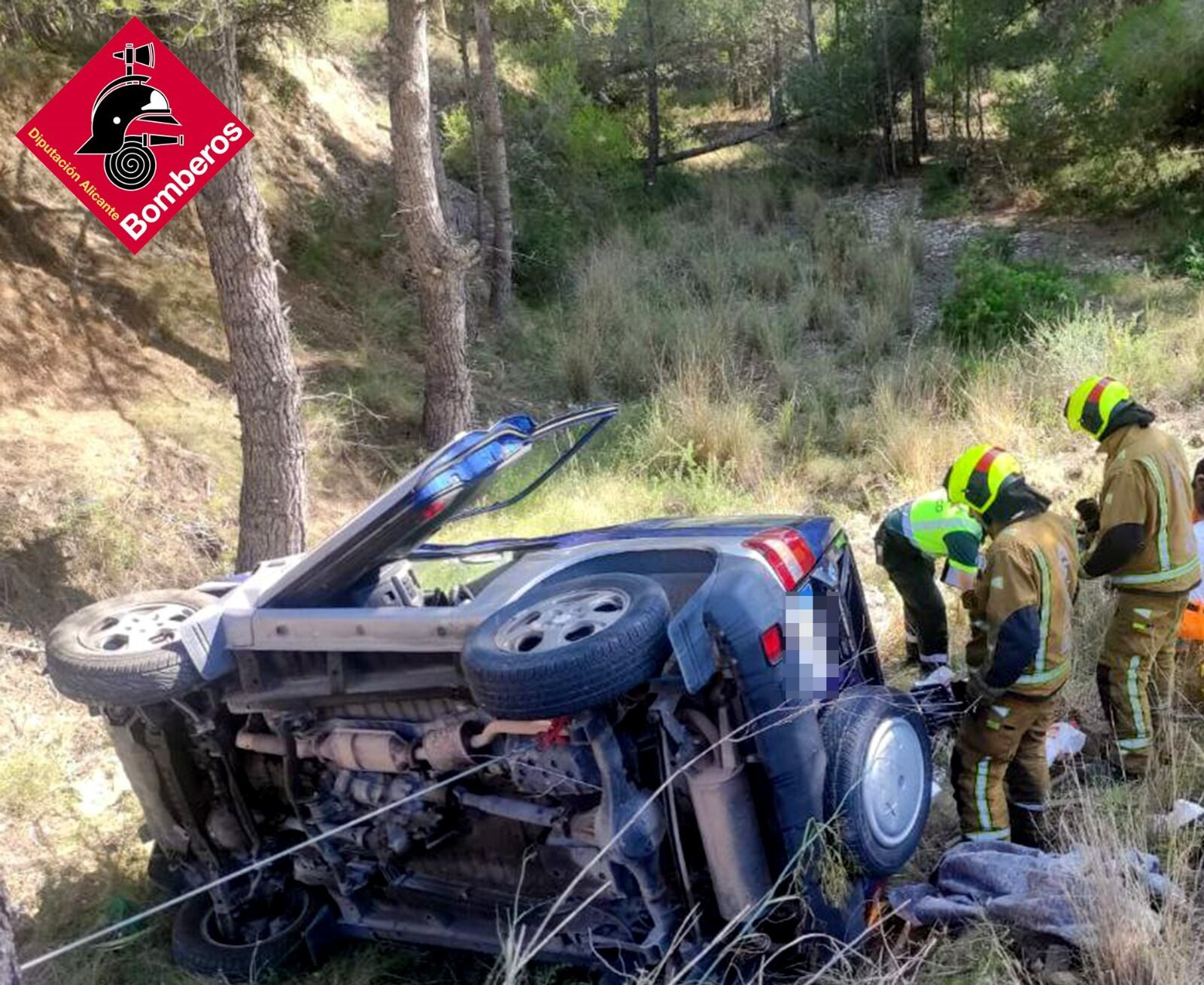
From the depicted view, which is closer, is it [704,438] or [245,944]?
[245,944]

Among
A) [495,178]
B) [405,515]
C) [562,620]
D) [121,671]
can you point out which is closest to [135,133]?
[121,671]

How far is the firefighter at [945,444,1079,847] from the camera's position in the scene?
3383 mm

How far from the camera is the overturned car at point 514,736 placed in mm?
2570

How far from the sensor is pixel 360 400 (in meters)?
9.32

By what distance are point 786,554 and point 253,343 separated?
4.23 m

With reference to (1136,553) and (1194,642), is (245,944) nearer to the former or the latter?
(1136,553)

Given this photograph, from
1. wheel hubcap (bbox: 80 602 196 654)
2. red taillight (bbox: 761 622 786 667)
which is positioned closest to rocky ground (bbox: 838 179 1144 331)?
red taillight (bbox: 761 622 786 667)

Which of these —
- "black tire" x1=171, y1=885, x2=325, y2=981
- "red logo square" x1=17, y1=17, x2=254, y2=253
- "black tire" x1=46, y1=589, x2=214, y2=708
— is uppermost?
"red logo square" x1=17, y1=17, x2=254, y2=253

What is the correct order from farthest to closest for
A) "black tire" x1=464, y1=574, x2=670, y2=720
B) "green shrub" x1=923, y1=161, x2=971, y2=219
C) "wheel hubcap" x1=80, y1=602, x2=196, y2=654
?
"green shrub" x1=923, y1=161, x2=971, y2=219 < "wheel hubcap" x1=80, y1=602, x2=196, y2=654 < "black tire" x1=464, y1=574, x2=670, y2=720

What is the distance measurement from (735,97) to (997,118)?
723cm

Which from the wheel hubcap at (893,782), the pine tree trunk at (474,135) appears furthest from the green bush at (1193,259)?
the wheel hubcap at (893,782)

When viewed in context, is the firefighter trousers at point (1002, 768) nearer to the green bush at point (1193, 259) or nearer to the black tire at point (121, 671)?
the black tire at point (121, 671)

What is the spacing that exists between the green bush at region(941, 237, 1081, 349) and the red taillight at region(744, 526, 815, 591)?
7.36 meters

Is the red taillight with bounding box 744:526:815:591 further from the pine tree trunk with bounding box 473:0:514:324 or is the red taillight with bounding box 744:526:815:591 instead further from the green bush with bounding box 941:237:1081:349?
the pine tree trunk with bounding box 473:0:514:324
